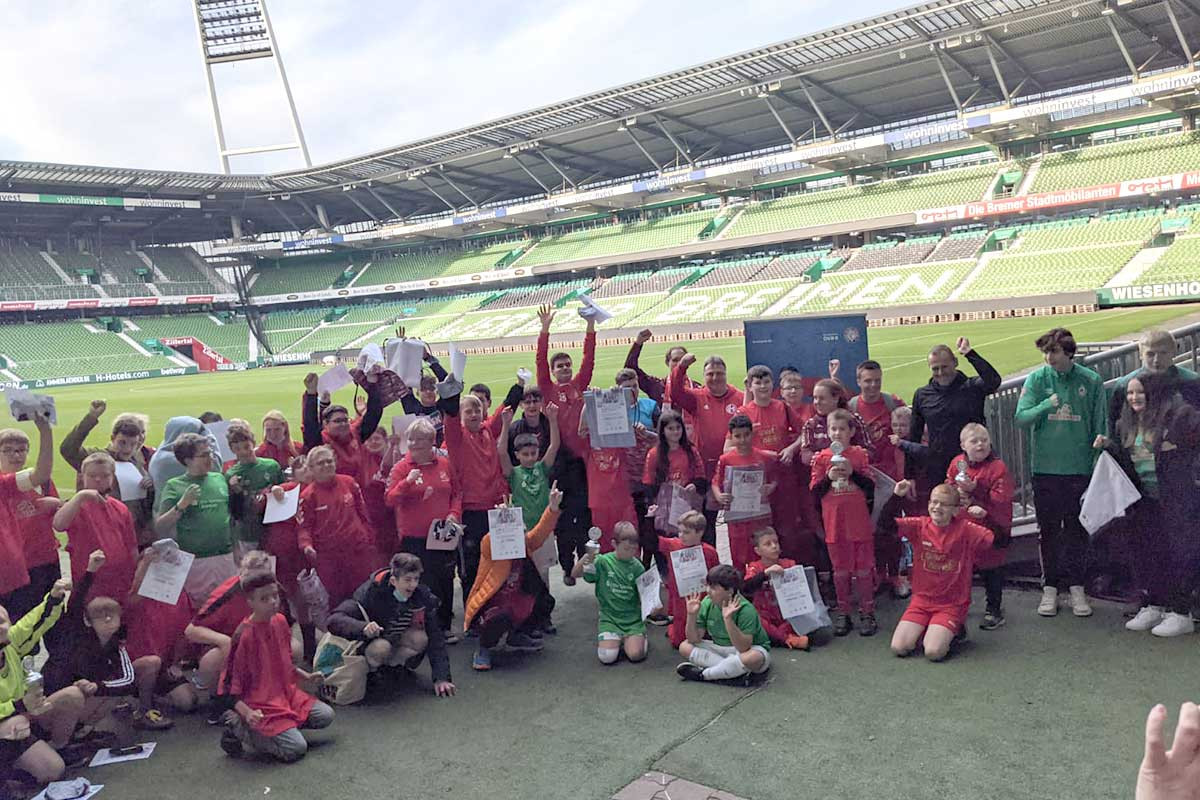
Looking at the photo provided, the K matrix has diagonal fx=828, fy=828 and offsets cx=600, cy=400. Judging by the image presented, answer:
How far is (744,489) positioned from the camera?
19.0 ft

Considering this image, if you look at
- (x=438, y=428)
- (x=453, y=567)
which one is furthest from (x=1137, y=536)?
(x=438, y=428)

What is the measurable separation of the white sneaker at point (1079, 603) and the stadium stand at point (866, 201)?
41.9m

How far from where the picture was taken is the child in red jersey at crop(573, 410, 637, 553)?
630 centimetres

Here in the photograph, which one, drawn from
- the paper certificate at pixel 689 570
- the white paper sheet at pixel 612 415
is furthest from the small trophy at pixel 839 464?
the white paper sheet at pixel 612 415

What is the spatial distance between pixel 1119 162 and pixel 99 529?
1794 inches

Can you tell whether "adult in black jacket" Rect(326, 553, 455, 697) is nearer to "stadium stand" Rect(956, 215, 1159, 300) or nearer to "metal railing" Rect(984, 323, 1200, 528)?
"metal railing" Rect(984, 323, 1200, 528)

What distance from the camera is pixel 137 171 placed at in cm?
5594

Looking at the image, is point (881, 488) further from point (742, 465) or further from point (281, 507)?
point (281, 507)

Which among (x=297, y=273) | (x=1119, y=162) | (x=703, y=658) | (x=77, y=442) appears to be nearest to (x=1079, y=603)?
(x=703, y=658)

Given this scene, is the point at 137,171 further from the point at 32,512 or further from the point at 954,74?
the point at 32,512

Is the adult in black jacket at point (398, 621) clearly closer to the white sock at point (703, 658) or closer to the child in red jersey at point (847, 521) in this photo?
the white sock at point (703, 658)

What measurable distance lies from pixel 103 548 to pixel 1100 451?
6.33 metres

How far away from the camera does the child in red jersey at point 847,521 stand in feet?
18.5

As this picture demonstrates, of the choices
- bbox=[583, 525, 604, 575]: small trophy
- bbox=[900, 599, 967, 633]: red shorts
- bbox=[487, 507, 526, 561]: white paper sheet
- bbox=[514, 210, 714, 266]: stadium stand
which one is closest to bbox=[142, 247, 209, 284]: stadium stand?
bbox=[514, 210, 714, 266]: stadium stand
